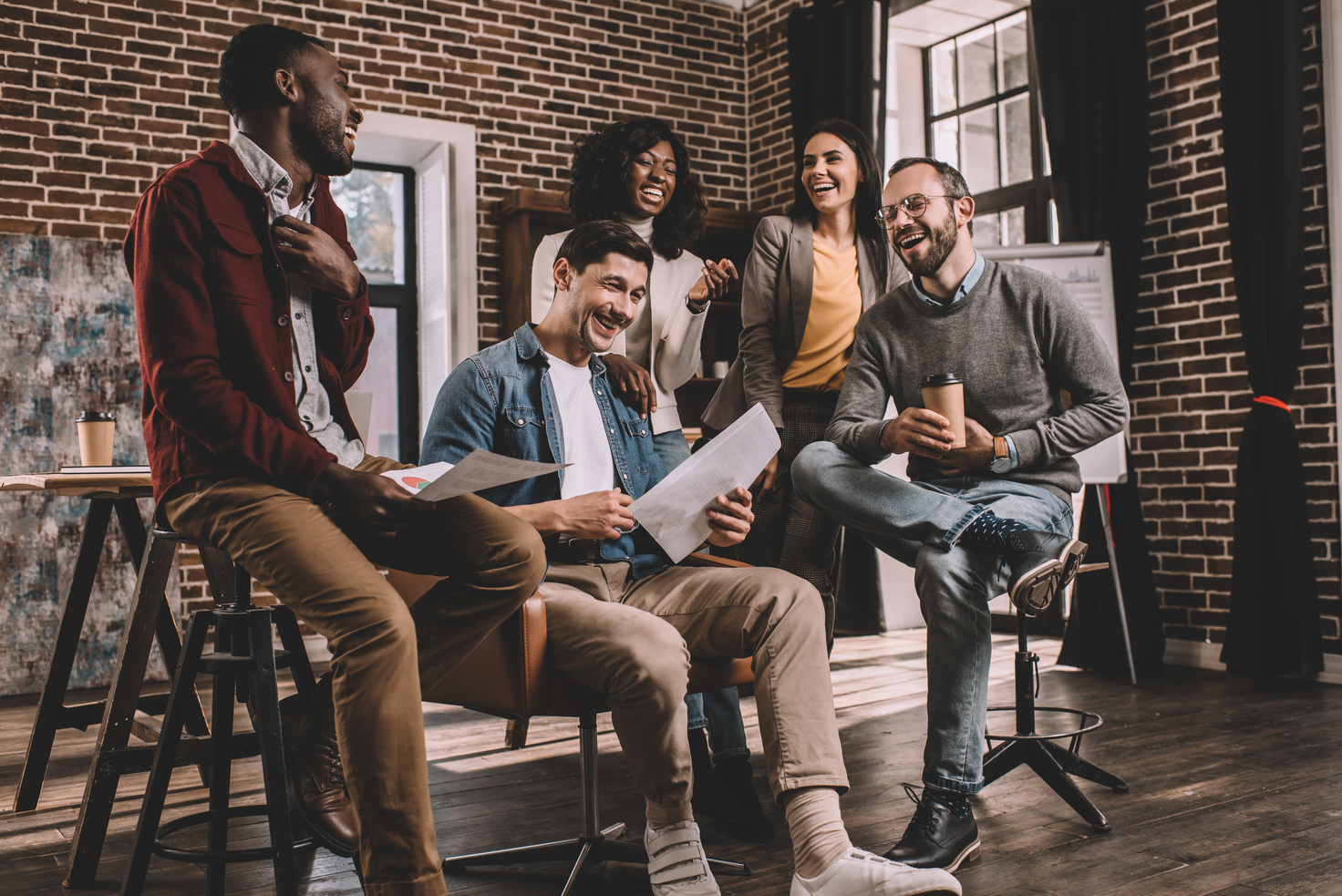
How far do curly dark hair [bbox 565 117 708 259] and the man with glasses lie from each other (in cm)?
60

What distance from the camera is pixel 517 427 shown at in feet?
6.85

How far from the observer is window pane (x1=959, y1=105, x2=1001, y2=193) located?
17.7ft

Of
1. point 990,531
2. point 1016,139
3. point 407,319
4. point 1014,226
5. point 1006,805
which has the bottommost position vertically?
point 1006,805

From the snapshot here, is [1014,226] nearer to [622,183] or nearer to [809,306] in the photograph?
[809,306]

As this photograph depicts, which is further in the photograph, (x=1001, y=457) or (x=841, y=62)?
(x=841, y=62)

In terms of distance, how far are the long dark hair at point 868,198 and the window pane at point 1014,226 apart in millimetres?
2559

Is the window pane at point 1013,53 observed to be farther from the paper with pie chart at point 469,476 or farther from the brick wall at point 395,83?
the paper with pie chart at point 469,476

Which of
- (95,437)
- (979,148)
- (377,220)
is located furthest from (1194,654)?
(377,220)

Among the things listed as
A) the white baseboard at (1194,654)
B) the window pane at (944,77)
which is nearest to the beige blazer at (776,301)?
Result: the white baseboard at (1194,654)

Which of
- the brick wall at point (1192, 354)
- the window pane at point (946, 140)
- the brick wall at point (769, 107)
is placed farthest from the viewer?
the brick wall at point (769, 107)

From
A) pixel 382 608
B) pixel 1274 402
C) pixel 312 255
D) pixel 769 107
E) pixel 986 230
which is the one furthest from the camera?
pixel 769 107

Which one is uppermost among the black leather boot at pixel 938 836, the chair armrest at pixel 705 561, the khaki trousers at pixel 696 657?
the chair armrest at pixel 705 561

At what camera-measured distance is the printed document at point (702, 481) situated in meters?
1.91

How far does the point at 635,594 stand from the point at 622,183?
117 centimetres
